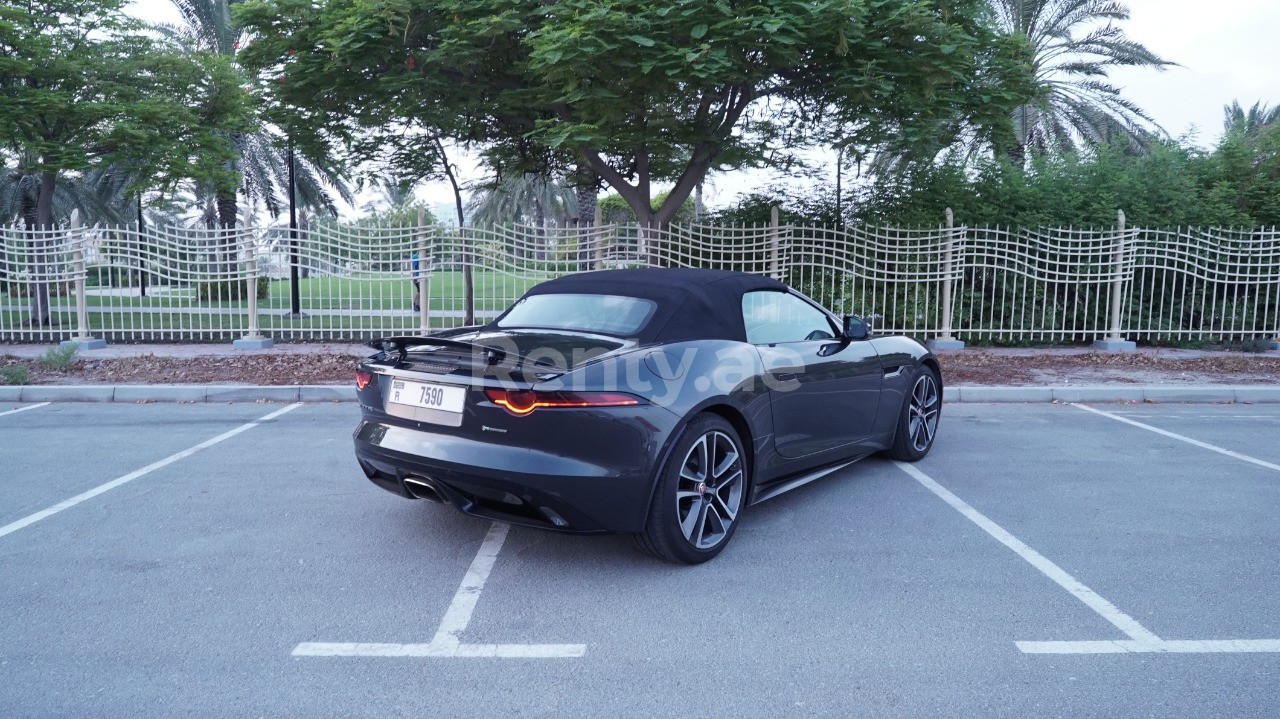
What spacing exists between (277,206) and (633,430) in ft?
87.5

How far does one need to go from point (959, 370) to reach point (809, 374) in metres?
6.80

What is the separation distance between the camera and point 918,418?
6215mm

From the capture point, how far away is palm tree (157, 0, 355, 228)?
2381 centimetres

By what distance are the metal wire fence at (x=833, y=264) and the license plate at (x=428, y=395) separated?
28.6ft

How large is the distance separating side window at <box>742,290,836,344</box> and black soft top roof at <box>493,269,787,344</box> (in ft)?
0.19

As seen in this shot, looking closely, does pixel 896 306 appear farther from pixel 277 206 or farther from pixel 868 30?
pixel 277 206

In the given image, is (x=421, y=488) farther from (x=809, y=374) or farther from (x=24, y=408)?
(x=24, y=408)

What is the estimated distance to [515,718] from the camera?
2.71 meters

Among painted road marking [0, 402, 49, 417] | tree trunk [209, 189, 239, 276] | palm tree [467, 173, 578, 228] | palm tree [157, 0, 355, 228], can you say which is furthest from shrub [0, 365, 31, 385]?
palm tree [467, 173, 578, 228]

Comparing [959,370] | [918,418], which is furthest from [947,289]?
[918,418]

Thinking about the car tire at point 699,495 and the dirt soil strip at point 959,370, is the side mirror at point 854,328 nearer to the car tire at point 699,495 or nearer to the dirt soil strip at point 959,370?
the car tire at point 699,495

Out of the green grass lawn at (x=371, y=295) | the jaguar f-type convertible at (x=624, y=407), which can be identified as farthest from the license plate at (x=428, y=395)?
the green grass lawn at (x=371, y=295)

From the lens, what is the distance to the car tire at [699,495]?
3.84 meters

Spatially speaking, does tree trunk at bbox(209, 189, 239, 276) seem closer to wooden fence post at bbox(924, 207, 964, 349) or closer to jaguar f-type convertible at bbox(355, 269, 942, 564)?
jaguar f-type convertible at bbox(355, 269, 942, 564)
